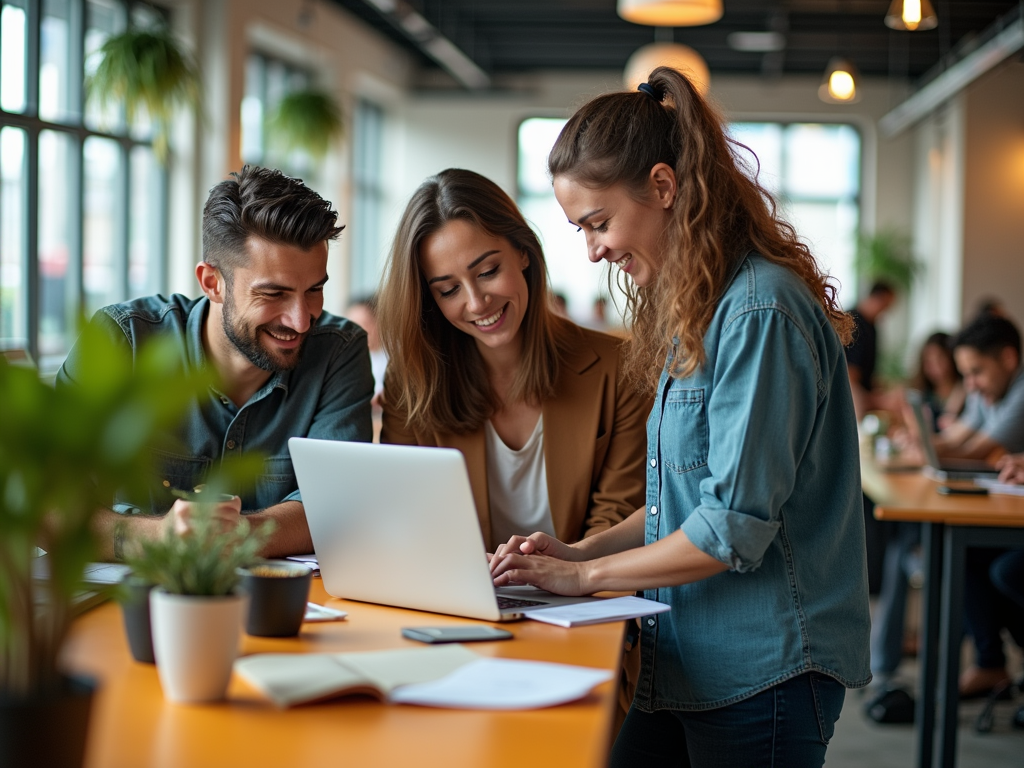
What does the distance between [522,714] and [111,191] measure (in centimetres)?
634

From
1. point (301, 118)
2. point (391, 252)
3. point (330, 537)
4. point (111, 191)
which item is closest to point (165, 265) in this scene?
point (111, 191)

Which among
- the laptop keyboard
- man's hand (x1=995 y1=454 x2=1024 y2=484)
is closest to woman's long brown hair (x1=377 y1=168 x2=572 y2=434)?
the laptop keyboard

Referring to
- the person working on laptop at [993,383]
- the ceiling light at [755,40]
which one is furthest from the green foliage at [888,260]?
the person working on laptop at [993,383]

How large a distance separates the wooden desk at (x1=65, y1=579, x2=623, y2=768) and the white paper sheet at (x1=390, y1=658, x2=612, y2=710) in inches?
0.5

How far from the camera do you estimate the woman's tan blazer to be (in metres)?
2.06

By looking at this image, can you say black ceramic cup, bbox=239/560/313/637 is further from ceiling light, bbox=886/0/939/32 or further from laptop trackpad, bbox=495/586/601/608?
ceiling light, bbox=886/0/939/32

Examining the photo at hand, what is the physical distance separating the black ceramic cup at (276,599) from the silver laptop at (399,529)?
0.59 feet

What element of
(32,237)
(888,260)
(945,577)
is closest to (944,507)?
(945,577)

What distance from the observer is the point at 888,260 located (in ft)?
38.4

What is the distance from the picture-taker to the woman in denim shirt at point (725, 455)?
147 cm

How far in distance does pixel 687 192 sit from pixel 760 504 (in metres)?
0.47

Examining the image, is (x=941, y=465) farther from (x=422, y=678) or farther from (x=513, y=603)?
(x=422, y=678)

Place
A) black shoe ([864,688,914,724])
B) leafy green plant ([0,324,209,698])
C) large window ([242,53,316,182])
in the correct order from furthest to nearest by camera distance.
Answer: large window ([242,53,316,182]), black shoe ([864,688,914,724]), leafy green plant ([0,324,209,698])

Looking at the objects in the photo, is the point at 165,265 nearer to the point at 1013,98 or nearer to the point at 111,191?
the point at 111,191
